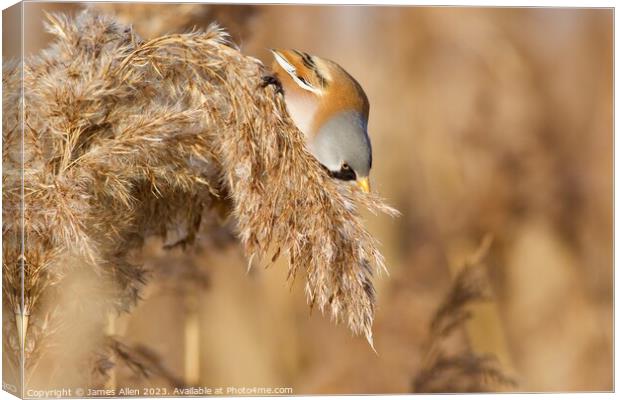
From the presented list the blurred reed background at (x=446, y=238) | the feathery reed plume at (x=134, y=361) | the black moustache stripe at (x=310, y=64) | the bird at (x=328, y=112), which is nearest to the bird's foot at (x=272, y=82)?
→ the bird at (x=328, y=112)

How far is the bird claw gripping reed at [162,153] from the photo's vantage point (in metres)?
3.49

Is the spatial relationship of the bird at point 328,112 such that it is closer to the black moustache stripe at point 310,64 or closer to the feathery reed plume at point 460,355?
the black moustache stripe at point 310,64

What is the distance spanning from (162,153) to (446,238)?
1260mm

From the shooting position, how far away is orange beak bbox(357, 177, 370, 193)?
3.91 metres

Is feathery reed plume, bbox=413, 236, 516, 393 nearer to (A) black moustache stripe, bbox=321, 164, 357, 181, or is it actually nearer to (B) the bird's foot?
(A) black moustache stripe, bbox=321, 164, 357, 181

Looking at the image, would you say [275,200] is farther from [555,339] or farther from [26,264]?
[555,339]

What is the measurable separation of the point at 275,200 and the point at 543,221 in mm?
1340

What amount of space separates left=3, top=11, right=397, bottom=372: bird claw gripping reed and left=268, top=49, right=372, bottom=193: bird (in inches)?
6.3

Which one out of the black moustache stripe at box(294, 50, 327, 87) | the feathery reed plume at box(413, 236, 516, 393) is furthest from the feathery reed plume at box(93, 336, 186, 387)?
the black moustache stripe at box(294, 50, 327, 87)

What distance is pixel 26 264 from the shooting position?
3.65 m

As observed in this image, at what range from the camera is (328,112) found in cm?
396

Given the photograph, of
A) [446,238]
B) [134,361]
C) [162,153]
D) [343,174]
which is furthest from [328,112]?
[134,361]

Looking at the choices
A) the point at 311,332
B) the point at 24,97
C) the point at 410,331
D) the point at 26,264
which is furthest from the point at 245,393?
the point at 24,97

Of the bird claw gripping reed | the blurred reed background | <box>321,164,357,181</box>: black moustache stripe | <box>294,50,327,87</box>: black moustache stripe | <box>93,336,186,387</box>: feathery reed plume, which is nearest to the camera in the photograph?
the bird claw gripping reed
